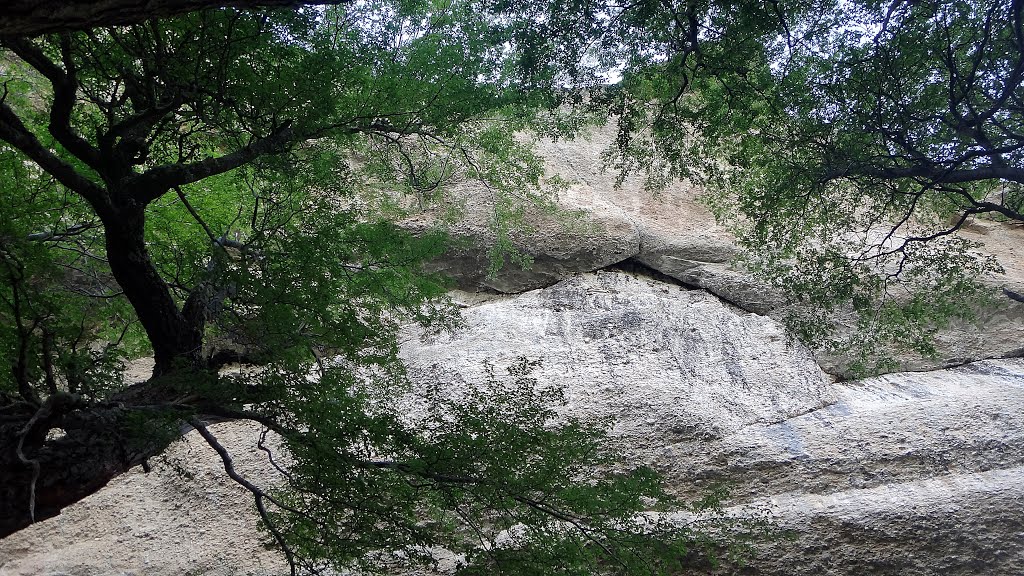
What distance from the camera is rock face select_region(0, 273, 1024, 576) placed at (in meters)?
8.63

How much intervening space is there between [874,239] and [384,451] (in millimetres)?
11087

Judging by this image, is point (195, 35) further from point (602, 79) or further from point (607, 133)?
point (607, 133)

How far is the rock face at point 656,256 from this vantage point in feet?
40.3

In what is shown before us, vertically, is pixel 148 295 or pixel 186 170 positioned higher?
pixel 186 170

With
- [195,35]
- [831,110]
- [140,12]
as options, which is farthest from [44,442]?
[831,110]

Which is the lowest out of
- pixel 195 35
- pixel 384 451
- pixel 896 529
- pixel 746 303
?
pixel 896 529

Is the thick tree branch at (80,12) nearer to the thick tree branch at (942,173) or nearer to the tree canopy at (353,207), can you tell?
the tree canopy at (353,207)

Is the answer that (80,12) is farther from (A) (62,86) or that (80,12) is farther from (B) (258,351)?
(B) (258,351)

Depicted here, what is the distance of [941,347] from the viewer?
1217 centimetres

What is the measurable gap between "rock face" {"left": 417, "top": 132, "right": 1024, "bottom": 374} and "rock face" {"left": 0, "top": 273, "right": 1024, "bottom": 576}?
0.55m

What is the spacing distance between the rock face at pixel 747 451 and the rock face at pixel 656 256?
21.5 inches

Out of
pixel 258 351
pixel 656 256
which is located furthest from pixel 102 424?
pixel 656 256

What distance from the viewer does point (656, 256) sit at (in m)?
13.5

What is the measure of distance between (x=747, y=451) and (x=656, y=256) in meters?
4.65
